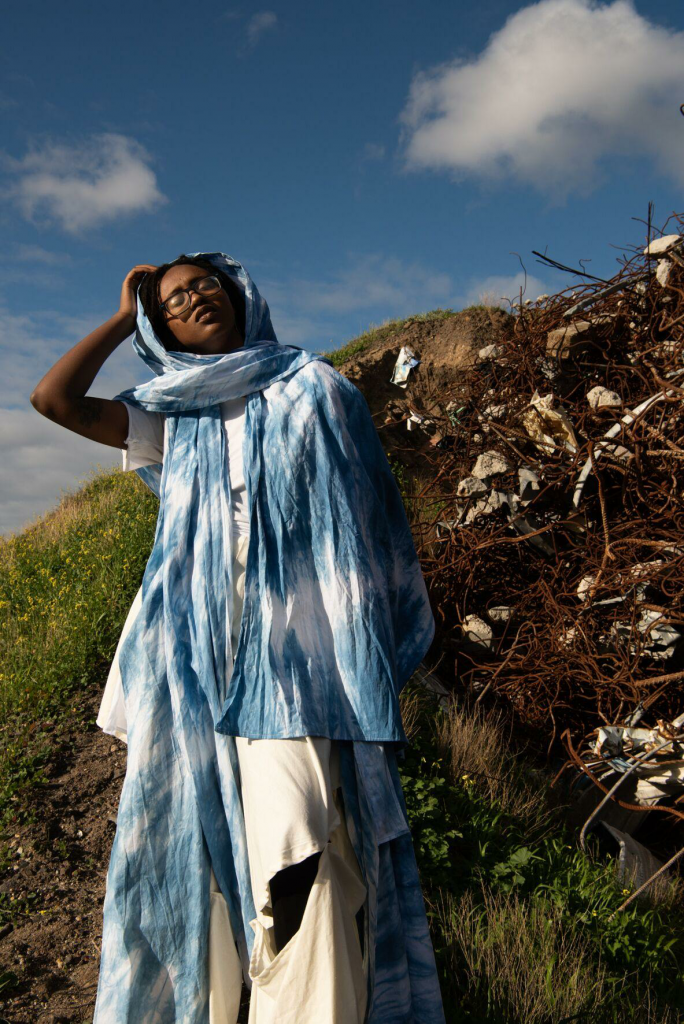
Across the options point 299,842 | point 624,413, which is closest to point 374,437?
point 299,842

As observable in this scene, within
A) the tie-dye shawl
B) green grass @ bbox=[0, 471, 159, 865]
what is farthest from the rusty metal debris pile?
the tie-dye shawl

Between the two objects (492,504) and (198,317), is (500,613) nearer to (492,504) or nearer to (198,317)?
(492,504)

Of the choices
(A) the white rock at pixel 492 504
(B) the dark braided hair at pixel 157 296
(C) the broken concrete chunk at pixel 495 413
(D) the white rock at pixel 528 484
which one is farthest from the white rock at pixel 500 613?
(B) the dark braided hair at pixel 157 296

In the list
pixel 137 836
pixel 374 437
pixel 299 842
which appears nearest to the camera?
pixel 299 842

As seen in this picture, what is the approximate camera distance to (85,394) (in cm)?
198

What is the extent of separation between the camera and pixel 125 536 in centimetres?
559

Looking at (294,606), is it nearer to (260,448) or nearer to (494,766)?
(260,448)

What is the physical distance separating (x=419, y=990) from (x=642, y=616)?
3.02 metres

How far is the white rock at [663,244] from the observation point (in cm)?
526

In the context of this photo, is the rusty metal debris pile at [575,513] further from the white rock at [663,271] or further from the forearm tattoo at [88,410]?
the forearm tattoo at [88,410]

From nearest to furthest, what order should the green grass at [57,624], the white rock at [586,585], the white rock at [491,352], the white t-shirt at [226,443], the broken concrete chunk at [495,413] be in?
the white t-shirt at [226,443], the green grass at [57,624], the white rock at [586,585], the broken concrete chunk at [495,413], the white rock at [491,352]

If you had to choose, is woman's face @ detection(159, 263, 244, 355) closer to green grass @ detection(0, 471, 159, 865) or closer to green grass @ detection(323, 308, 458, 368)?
green grass @ detection(0, 471, 159, 865)

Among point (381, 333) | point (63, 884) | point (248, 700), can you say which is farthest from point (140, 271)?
point (381, 333)

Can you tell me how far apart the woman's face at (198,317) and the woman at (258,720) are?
108 mm
